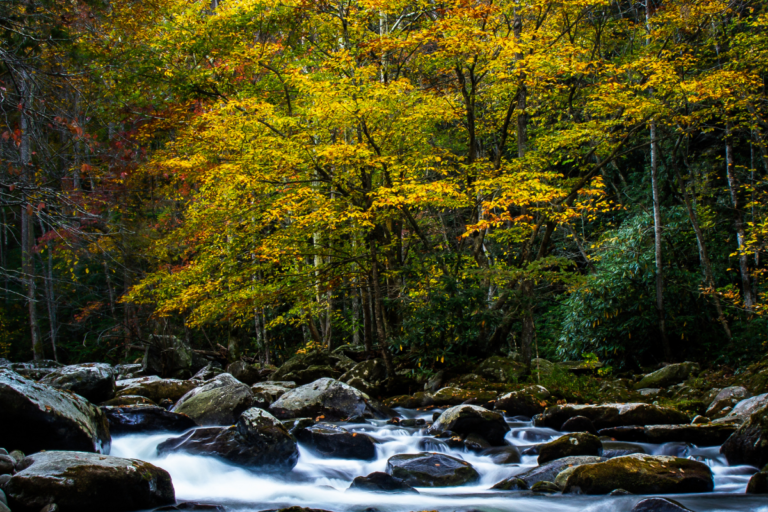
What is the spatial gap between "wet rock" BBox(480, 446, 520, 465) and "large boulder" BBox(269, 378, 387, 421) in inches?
86.9

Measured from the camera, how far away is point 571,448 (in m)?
5.87

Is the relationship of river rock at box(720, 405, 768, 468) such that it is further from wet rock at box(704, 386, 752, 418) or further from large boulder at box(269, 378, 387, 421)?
large boulder at box(269, 378, 387, 421)

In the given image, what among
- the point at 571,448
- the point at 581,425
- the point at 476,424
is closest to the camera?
the point at 571,448

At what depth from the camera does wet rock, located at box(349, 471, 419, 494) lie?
538cm

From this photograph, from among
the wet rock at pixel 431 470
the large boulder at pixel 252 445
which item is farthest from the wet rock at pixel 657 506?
the large boulder at pixel 252 445

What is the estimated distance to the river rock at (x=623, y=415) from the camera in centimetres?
690

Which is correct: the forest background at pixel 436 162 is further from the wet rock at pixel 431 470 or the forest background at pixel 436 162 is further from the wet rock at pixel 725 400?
the wet rock at pixel 431 470

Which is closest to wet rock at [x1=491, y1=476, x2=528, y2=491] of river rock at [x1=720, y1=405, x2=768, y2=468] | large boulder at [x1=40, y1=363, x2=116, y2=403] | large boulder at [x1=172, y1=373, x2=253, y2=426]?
river rock at [x1=720, y1=405, x2=768, y2=468]

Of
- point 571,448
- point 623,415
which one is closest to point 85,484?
point 571,448

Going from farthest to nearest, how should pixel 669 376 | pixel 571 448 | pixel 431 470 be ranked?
pixel 669 376
pixel 571 448
pixel 431 470

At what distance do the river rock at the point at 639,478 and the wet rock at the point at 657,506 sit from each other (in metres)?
0.73

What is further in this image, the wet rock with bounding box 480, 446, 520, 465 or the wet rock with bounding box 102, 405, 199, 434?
the wet rock with bounding box 102, 405, 199, 434

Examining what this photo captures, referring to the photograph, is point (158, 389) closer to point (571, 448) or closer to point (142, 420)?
point (142, 420)

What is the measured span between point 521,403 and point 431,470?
2817mm
